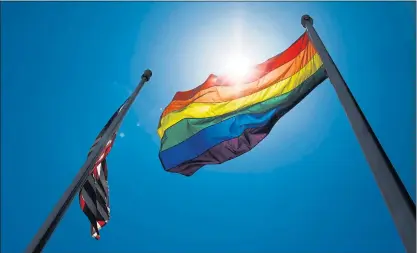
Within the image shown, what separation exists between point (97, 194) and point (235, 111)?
12.2 feet

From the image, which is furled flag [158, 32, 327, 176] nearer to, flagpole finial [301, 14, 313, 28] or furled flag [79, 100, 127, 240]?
flagpole finial [301, 14, 313, 28]

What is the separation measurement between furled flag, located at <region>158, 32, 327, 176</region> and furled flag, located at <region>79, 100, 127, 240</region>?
152cm

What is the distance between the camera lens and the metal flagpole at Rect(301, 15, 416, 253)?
3112mm

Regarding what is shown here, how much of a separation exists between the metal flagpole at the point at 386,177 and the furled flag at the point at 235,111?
2.99m

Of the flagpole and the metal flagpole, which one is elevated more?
the flagpole

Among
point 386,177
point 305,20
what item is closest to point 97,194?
point 305,20

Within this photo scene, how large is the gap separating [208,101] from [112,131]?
3016 mm

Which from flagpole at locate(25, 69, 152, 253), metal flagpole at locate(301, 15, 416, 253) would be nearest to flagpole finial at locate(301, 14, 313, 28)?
metal flagpole at locate(301, 15, 416, 253)

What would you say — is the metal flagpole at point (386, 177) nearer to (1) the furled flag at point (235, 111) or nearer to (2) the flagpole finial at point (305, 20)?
(1) the furled flag at point (235, 111)

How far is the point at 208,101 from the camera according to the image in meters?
9.86

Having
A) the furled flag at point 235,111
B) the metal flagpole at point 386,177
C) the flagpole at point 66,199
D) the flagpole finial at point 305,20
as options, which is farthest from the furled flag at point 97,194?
the metal flagpole at point 386,177

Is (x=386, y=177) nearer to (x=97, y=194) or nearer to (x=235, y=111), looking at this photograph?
(x=235, y=111)

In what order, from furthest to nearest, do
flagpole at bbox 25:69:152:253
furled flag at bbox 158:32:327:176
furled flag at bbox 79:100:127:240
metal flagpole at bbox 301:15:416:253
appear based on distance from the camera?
1. furled flag at bbox 158:32:327:176
2. furled flag at bbox 79:100:127:240
3. flagpole at bbox 25:69:152:253
4. metal flagpole at bbox 301:15:416:253

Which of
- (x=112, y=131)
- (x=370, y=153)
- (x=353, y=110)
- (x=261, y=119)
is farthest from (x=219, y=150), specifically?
(x=370, y=153)
